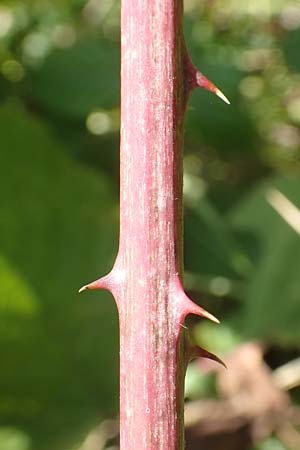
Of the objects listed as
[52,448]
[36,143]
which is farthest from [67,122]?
[52,448]

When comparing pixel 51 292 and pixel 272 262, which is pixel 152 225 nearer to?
pixel 51 292

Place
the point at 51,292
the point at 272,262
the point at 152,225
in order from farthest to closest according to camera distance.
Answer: the point at 272,262, the point at 51,292, the point at 152,225

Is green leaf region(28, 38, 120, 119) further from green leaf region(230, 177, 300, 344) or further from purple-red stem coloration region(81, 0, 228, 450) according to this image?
purple-red stem coloration region(81, 0, 228, 450)

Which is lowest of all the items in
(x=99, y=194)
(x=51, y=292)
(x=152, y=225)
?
(x=152, y=225)

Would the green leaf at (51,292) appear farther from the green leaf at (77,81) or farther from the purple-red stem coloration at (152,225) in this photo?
the purple-red stem coloration at (152,225)

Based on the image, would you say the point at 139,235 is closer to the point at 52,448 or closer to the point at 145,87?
the point at 145,87

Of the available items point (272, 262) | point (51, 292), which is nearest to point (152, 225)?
point (51, 292)
